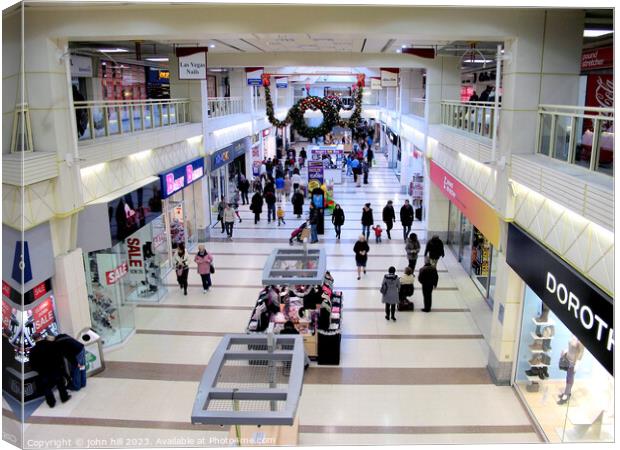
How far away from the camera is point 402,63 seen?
14.4m

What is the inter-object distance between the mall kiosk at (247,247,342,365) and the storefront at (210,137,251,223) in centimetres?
732

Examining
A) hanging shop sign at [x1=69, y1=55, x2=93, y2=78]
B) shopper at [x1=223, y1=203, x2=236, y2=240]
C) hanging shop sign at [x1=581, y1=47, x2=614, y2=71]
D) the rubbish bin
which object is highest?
hanging shop sign at [x1=69, y1=55, x2=93, y2=78]

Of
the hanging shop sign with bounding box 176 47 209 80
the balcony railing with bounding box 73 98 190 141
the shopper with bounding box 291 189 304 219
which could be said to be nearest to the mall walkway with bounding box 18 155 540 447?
the balcony railing with bounding box 73 98 190 141

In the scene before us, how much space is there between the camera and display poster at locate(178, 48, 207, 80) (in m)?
10.9

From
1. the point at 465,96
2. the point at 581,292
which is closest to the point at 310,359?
the point at 581,292

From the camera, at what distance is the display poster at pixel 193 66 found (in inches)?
428

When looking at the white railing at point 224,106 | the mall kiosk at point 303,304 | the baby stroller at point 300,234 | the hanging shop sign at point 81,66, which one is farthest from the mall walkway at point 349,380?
the white railing at point 224,106

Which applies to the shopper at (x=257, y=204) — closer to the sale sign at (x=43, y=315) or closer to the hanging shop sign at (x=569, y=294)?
the sale sign at (x=43, y=315)

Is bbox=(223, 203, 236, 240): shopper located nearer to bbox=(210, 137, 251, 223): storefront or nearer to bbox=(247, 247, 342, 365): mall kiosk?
bbox=(210, 137, 251, 223): storefront

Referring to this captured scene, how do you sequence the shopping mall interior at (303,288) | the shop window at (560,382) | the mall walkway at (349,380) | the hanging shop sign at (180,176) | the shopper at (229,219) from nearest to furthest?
the shopping mall interior at (303,288) < the shop window at (560,382) < the mall walkway at (349,380) < the hanging shop sign at (180,176) < the shopper at (229,219)

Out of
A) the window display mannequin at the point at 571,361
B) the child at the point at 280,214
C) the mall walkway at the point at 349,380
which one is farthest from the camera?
the child at the point at 280,214

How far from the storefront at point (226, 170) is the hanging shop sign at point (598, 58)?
10.0 m

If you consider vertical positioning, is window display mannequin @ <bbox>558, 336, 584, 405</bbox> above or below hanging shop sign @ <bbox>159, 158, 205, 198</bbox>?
below

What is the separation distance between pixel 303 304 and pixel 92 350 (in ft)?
10.9
